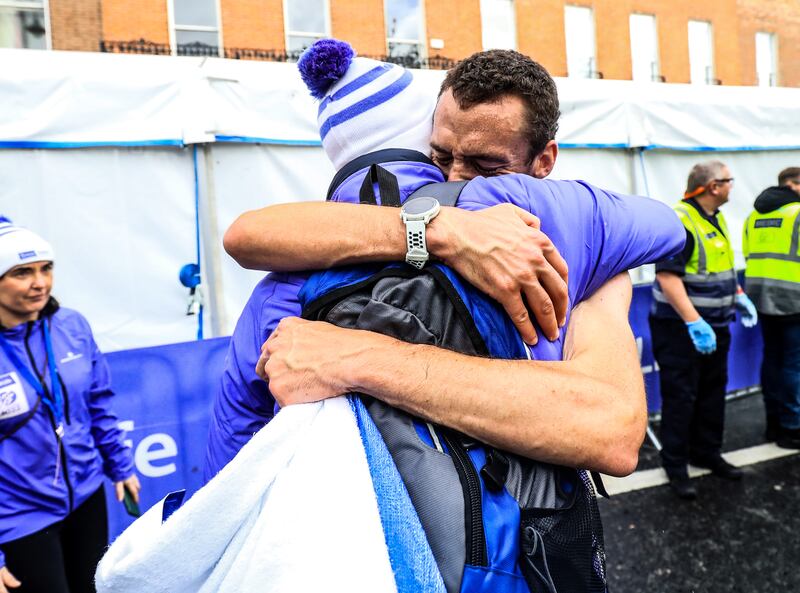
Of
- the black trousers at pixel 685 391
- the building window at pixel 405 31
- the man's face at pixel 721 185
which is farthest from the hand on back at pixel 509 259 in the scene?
the building window at pixel 405 31

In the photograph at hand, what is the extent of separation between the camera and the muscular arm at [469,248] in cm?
92

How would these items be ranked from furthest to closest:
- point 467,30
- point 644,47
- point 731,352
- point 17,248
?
1. point 644,47
2. point 467,30
3. point 731,352
4. point 17,248

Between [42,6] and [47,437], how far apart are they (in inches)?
571

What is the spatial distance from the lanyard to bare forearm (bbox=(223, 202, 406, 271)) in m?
1.80

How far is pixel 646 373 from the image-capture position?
5562 millimetres

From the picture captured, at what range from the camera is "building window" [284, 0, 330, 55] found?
15.7 m

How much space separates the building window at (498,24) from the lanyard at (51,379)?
17258 mm

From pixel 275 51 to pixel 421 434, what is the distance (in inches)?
647

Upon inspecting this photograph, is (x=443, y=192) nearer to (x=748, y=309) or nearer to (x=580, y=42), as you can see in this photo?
(x=748, y=309)

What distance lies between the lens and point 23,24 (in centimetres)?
1331

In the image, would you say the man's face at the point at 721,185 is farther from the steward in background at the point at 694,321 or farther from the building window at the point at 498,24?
the building window at the point at 498,24

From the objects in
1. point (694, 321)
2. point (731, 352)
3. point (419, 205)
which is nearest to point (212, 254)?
point (694, 321)

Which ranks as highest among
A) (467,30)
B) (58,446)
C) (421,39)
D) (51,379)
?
(467,30)

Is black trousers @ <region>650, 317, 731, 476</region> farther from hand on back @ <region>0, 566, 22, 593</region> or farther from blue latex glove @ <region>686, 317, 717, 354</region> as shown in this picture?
hand on back @ <region>0, 566, 22, 593</region>
